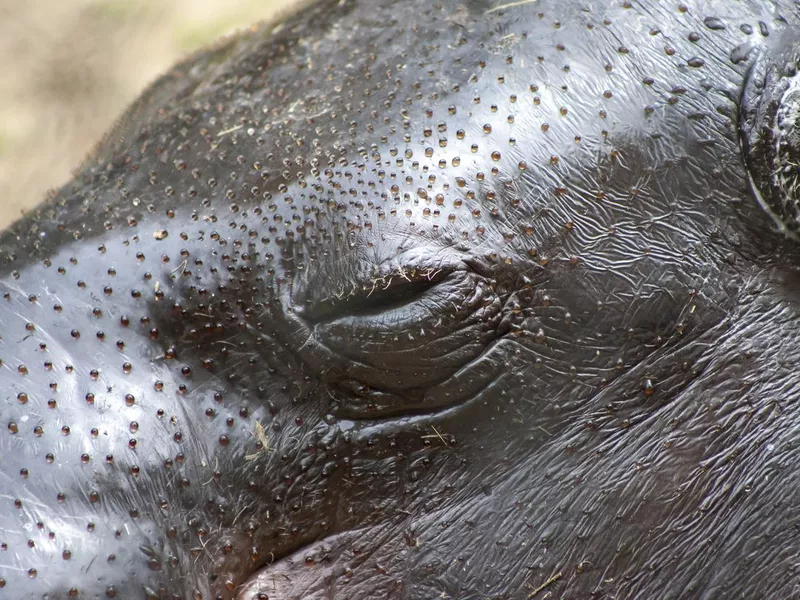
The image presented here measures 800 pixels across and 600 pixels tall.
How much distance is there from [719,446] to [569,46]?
3.56 ft

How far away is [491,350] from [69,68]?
16.7 ft

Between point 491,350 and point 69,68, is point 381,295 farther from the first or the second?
point 69,68

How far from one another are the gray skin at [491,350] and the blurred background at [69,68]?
415 centimetres

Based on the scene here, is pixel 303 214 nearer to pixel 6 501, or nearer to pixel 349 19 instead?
pixel 349 19

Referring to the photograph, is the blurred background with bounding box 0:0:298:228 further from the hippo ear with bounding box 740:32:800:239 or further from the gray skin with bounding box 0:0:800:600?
the hippo ear with bounding box 740:32:800:239

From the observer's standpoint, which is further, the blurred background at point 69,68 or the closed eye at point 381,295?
the blurred background at point 69,68

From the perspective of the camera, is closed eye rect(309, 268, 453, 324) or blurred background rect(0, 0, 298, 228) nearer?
closed eye rect(309, 268, 453, 324)

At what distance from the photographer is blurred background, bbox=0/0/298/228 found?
5.85 m

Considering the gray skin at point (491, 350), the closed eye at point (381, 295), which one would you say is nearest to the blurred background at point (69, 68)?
the gray skin at point (491, 350)

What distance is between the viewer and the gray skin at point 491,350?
203 cm

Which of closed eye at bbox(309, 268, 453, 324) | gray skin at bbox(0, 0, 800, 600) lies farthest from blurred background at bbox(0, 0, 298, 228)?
closed eye at bbox(309, 268, 453, 324)

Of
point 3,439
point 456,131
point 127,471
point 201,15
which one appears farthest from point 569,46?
point 201,15

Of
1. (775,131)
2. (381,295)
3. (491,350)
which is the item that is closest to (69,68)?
(381,295)

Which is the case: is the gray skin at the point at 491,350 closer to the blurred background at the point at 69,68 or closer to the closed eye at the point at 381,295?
the closed eye at the point at 381,295
